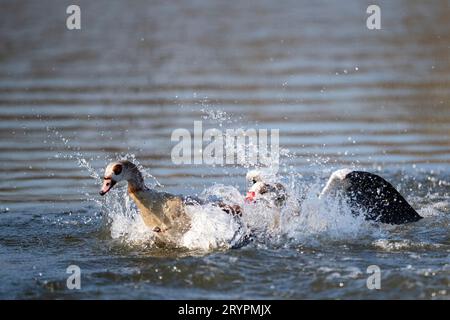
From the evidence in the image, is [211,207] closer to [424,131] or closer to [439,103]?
[424,131]

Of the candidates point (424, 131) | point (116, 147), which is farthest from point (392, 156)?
point (116, 147)

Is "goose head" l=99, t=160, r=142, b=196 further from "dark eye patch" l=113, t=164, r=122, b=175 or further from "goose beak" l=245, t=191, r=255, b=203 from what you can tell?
"goose beak" l=245, t=191, r=255, b=203

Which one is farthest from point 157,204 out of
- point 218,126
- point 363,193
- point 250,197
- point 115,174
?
point 218,126

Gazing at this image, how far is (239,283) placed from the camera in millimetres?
7797

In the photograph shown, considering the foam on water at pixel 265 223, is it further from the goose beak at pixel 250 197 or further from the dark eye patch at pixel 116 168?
the dark eye patch at pixel 116 168

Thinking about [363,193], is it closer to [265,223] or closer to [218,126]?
[265,223]

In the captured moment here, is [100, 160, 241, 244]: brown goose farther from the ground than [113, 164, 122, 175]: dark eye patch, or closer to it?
closer to it

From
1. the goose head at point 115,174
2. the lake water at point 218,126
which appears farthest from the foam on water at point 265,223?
the goose head at point 115,174

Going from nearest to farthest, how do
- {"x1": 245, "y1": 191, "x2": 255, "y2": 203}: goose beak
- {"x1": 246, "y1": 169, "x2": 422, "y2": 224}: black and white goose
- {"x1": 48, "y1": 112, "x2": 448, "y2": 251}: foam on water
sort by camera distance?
{"x1": 48, "y1": 112, "x2": 448, "y2": 251}: foam on water → {"x1": 245, "y1": 191, "x2": 255, "y2": 203}: goose beak → {"x1": 246, "y1": 169, "x2": 422, "y2": 224}: black and white goose

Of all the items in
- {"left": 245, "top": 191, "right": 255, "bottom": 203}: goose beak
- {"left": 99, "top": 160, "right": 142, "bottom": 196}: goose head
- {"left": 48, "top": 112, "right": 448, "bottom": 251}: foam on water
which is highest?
{"left": 99, "top": 160, "right": 142, "bottom": 196}: goose head

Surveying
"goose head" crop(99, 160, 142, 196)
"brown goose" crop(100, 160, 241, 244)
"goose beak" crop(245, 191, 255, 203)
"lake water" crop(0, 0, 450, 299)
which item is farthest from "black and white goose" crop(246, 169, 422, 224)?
"goose head" crop(99, 160, 142, 196)

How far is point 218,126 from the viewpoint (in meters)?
13.5

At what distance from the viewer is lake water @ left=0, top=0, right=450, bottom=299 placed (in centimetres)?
804
